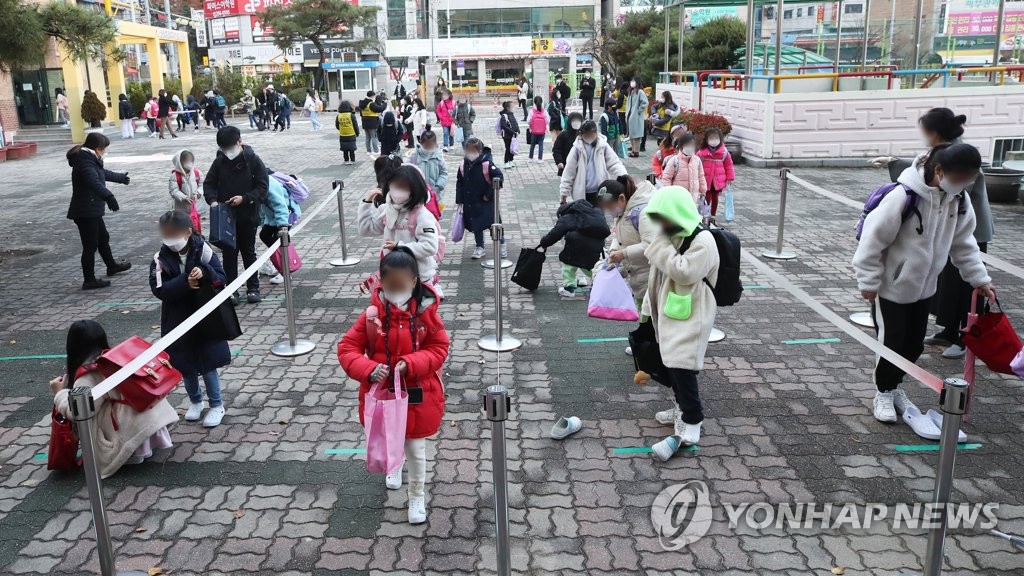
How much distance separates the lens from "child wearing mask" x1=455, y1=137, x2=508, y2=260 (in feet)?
31.6

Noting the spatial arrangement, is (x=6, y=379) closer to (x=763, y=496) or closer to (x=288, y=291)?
(x=288, y=291)

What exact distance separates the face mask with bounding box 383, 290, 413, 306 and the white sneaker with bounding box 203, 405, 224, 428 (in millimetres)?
2176

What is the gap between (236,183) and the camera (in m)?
8.09

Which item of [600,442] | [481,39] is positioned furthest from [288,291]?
[481,39]

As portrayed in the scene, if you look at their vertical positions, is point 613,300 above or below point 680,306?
below

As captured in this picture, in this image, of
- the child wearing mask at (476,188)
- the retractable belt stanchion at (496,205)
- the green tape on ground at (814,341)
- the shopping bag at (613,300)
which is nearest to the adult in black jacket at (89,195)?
the child wearing mask at (476,188)

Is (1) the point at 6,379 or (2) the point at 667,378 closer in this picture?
(2) the point at 667,378

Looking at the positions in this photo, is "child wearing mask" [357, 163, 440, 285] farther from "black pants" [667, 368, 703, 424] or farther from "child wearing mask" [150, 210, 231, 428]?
"black pants" [667, 368, 703, 424]

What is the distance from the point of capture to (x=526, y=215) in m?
13.0

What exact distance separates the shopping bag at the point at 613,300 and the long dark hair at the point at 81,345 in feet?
10.8

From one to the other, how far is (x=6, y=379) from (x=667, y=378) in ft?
17.6
